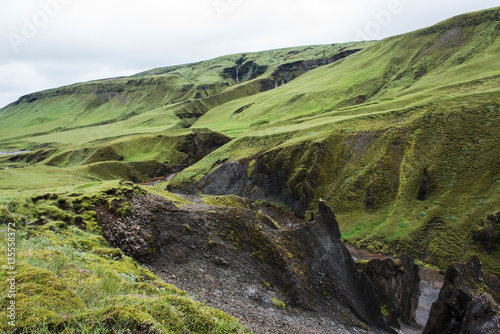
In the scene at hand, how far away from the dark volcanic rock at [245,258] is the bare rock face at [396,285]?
9.75 ft

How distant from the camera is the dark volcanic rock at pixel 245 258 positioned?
1416 centimetres

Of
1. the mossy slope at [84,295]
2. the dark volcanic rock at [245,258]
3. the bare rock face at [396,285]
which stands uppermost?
the mossy slope at [84,295]

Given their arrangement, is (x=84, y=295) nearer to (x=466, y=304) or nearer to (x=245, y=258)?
(x=245, y=258)

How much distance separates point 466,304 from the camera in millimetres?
15422

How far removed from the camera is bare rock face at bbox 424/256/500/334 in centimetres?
1296

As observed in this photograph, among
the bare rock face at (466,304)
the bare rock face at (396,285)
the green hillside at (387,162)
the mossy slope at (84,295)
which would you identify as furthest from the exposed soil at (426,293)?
the mossy slope at (84,295)

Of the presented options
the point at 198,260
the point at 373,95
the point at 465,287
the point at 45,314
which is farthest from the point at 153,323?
the point at 373,95

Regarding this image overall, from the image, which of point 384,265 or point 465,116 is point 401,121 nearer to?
point 465,116

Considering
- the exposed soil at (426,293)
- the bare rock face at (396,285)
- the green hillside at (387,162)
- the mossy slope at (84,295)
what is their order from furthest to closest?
the green hillside at (387,162), the bare rock face at (396,285), the exposed soil at (426,293), the mossy slope at (84,295)

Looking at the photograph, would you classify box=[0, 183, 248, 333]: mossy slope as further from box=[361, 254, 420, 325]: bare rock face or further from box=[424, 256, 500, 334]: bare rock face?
box=[361, 254, 420, 325]: bare rock face

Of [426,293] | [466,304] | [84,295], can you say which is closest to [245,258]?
[84,295]

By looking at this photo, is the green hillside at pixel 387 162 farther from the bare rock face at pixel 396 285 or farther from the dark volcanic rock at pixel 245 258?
the bare rock face at pixel 396 285

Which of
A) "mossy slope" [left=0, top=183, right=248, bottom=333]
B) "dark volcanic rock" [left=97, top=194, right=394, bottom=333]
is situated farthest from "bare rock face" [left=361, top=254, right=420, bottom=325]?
"mossy slope" [left=0, top=183, right=248, bottom=333]

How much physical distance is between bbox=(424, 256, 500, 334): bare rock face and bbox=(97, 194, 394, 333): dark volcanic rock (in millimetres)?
3231
